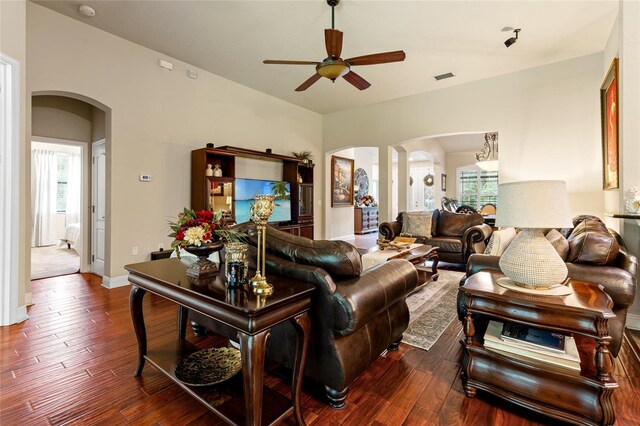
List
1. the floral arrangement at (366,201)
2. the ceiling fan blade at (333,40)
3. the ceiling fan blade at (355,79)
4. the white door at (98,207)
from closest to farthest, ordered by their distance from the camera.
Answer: the ceiling fan blade at (333,40)
the ceiling fan blade at (355,79)
the white door at (98,207)
the floral arrangement at (366,201)

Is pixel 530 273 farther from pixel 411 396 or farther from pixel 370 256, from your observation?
pixel 370 256

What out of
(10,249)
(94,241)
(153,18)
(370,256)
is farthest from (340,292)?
(94,241)

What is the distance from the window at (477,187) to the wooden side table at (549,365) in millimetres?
10519

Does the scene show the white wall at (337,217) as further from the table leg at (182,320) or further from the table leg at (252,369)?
the table leg at (252,369)

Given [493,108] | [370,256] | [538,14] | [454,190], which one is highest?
[538,14]

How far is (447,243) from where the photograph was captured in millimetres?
5086

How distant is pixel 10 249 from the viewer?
2.71 metres

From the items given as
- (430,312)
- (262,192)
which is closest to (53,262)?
(262,192)

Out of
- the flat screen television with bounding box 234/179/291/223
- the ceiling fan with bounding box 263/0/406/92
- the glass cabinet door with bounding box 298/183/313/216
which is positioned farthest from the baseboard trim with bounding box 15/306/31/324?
the glass cabinet door with bounding box 298/183/313/216

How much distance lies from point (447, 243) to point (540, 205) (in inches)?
144

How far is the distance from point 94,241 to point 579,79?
8092 millimetres

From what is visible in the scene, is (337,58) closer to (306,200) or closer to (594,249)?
(594,249)

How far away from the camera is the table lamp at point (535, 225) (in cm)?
162

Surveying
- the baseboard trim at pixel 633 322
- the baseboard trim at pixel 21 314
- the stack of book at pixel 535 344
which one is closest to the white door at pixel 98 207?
the baseboard trim at pixel 21 314
